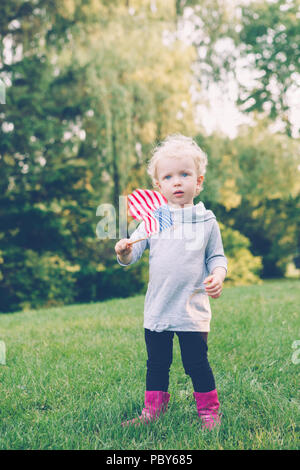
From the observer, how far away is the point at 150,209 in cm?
240

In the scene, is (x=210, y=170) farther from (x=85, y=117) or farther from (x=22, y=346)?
(x=22, y=346)

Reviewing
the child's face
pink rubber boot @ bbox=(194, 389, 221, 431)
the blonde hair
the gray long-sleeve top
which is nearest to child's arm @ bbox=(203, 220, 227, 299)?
the gray long-sleeve top

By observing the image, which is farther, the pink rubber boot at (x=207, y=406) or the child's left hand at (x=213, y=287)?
the pink rubber boot at (x=207, y=406)

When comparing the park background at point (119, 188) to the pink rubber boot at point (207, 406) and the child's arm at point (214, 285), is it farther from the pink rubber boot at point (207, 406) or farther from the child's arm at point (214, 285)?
the child's arm at point (214, 285)

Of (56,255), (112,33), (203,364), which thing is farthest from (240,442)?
(112,33)

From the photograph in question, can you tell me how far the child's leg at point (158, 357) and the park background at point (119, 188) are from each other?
0.24m

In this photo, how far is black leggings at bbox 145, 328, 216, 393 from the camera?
2.36m

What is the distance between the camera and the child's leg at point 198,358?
7.71ft

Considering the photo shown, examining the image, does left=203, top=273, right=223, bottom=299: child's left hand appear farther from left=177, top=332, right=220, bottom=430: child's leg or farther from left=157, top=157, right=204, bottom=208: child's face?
left=157, top=157, right=204, bottom=208: child's face

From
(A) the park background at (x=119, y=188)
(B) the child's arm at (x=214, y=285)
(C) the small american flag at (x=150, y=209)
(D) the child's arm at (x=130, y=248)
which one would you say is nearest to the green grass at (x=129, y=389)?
(A) the park background at (x=119, y=188)

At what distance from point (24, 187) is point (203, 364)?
29.0 feet

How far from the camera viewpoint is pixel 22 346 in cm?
430

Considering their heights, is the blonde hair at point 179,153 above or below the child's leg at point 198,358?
above

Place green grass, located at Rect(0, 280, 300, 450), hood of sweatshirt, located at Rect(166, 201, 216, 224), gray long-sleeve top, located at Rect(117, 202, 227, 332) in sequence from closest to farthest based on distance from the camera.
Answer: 1. green grass, located at Rect(0, 280, 300, 450)
2. gray long-sleeve top, located at Rect(117, 202, 227, 332)
3. hood of sweatshirt, located at Rect(166, 201, 216, 224)
